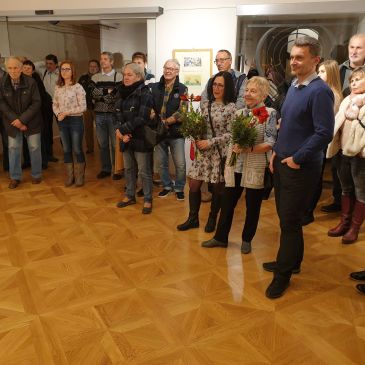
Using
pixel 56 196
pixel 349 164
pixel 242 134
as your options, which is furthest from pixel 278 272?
pixel 56 196

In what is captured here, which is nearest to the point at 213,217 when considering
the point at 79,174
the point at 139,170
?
the point at 139,170

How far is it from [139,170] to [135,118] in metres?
0.54

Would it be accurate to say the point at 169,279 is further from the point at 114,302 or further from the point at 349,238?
the point at 349,238

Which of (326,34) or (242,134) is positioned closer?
(242,134)

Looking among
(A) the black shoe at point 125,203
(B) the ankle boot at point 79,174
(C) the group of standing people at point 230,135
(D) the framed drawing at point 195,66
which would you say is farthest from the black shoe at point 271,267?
(D) the framed drawing at point 195,66

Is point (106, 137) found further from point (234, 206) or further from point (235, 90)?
point (234, 206)

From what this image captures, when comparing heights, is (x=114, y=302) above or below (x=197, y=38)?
below

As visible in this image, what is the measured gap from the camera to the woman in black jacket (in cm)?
353

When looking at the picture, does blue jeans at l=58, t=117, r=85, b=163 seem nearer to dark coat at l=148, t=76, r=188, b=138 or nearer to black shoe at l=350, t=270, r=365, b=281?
dark coat at l=148, t=76, r=188, b=138

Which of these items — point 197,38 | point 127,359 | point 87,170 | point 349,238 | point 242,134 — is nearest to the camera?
point 127,359

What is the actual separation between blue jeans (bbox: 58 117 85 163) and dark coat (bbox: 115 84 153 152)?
0.89 m

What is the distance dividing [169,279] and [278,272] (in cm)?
74

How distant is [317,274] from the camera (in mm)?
2748

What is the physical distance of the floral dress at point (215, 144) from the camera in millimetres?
2954
